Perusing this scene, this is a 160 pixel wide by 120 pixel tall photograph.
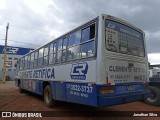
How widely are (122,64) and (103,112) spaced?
247 centimetres

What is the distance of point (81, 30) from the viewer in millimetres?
7160

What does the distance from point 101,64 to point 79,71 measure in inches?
43.6

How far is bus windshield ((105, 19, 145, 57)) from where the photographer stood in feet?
21.5

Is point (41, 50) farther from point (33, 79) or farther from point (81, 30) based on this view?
point (81, 30)

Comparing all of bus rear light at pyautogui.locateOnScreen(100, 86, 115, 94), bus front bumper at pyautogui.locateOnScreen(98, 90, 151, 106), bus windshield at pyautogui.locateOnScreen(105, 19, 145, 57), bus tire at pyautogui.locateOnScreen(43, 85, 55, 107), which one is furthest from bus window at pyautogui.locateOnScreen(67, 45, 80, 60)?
bus tire at pyautogui.locateOnScreen(43, 85, 55, 107)

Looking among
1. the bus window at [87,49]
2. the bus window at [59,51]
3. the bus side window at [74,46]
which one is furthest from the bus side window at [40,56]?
the bus window at [87,49]

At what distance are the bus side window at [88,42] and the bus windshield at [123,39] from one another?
0.46 meters

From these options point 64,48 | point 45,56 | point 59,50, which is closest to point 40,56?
point 45,56

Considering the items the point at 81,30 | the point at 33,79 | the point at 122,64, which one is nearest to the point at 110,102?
the point at 122,64

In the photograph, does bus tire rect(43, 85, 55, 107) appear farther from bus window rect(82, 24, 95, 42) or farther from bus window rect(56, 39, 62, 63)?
bus window rect(82, 24, 95, 42)

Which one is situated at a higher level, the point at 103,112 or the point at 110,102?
the point at 110,102

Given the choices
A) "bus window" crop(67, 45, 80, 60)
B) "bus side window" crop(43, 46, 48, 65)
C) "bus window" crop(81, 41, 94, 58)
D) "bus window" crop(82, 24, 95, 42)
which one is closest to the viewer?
"bus window" crop(81, 41, 94, 58)

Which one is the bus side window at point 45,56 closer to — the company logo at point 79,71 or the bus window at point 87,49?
the company logo at point 79,71

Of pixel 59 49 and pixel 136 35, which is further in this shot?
pixel 59 49
